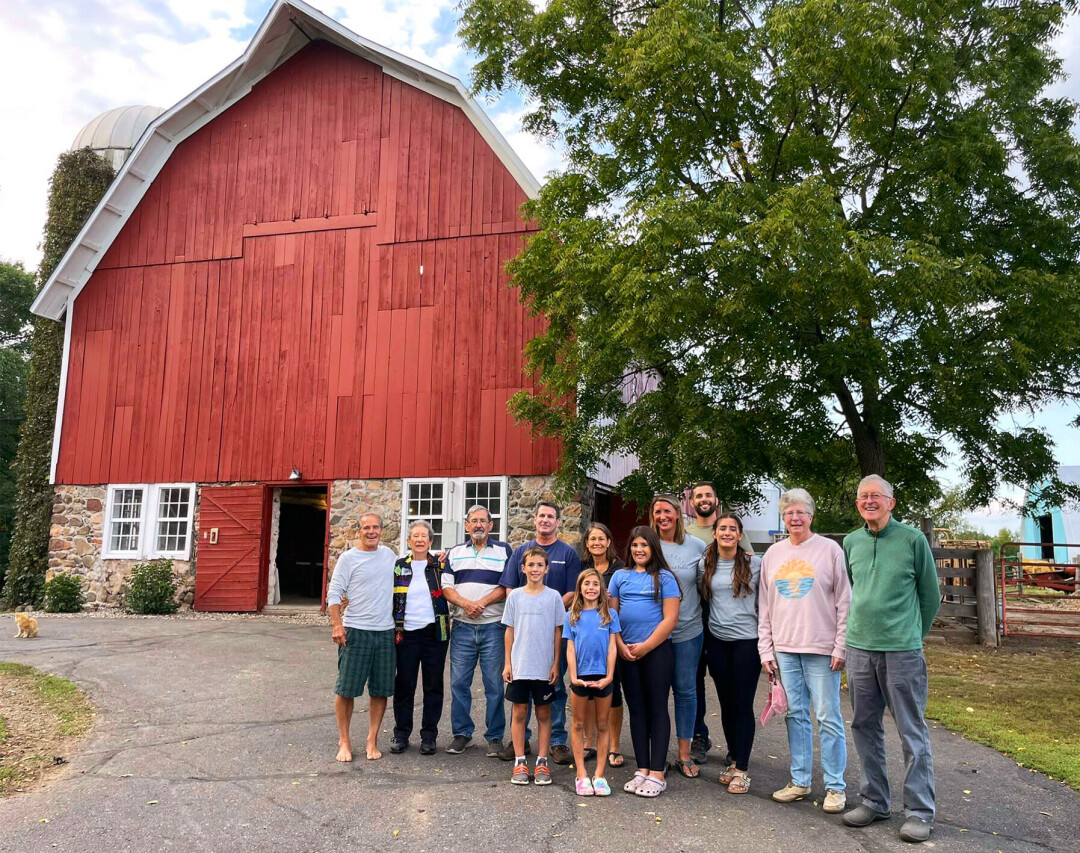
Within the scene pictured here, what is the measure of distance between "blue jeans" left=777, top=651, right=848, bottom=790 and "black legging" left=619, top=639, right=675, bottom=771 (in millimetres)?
638

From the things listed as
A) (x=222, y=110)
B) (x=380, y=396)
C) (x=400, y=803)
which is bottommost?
(x=400, y=803)

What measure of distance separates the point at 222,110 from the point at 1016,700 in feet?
49.2

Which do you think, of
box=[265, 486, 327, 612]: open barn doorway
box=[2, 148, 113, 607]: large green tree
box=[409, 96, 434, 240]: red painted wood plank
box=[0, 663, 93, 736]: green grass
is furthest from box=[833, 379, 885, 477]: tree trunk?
box=[2, 148, 113, 607]: large green tree

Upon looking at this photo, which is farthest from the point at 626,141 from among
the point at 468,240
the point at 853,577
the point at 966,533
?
the point at 966,533

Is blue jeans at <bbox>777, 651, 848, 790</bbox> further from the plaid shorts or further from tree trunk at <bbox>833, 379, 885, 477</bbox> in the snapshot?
tree trunk at <bbox>833, 379, 885, 477</bbox>

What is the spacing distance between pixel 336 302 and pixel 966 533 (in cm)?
3660

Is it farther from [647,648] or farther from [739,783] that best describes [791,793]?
[647,648]

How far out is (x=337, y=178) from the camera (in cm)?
1439

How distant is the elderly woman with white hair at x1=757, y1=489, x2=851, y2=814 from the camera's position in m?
4.41

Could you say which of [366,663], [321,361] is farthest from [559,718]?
[321,361]

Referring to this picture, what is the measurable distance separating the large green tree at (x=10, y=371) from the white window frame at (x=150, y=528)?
666cm

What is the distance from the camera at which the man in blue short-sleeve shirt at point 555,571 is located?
17.4ft

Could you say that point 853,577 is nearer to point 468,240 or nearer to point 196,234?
point 468,240

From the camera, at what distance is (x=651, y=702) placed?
15.4ft
